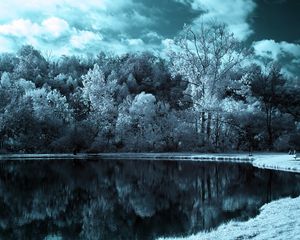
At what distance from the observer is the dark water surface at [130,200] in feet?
45.0

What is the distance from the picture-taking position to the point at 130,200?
63.0 ft

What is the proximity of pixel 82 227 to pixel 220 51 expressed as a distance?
4244 centimetres

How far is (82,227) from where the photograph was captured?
13.9 metres

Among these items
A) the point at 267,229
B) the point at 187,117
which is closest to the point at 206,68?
the point at 187,117

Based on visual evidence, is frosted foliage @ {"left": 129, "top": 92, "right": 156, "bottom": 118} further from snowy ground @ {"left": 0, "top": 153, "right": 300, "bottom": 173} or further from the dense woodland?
snowy ground @ {"left": 0, "top": 153, "right": 300, "bottom": 173}

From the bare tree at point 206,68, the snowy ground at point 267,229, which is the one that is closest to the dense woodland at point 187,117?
the bare tree at point 206,68

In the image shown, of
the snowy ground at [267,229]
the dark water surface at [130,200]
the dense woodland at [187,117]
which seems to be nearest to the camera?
the snowy ground at [267,229]

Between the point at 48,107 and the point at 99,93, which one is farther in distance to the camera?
the point at 99,93

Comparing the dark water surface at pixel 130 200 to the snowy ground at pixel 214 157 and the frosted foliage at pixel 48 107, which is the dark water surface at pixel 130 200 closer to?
the snowy ground at pixel 214 157

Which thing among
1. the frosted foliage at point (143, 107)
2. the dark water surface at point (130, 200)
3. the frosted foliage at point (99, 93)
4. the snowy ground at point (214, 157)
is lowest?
the dark water surface at point (130, 200)

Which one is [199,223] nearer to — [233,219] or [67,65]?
[233,219]

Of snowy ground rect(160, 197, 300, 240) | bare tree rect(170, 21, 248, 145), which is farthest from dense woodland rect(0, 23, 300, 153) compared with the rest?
snowy ground rect(160, 197, 300, 240)

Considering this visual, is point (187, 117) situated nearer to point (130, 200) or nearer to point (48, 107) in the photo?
point (48, 107)

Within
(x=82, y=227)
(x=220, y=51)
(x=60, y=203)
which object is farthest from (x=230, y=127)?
(x=82, y=227)
